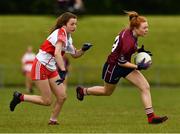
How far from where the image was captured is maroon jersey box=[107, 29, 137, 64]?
1423cm

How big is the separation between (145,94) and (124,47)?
3.11ft

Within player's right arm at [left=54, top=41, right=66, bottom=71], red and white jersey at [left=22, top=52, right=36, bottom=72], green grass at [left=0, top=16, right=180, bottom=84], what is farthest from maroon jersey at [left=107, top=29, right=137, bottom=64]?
green grass at [left=0, top=16, right=180, bottom=84]

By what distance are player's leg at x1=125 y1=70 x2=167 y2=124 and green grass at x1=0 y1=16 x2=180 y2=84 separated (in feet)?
74.8

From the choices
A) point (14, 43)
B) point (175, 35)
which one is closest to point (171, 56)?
point (175, 35)

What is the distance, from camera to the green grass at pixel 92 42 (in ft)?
128

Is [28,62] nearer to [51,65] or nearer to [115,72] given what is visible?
[115,72]

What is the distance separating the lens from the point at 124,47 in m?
14.2

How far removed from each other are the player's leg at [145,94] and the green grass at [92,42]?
2281 centimetres

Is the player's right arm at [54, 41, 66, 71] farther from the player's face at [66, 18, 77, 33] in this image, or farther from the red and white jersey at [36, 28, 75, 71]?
the player's face at [66, 18, 77, 33]

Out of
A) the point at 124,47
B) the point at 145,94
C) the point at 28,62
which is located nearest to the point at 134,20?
the point at 124,47

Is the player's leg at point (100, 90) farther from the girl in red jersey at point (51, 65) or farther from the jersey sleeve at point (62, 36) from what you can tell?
the jersey sleeve at point (62, 36)

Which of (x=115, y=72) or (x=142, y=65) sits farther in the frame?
(x=115, y=72)

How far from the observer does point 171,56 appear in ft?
144

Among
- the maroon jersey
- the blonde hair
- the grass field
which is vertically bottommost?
the grass field
